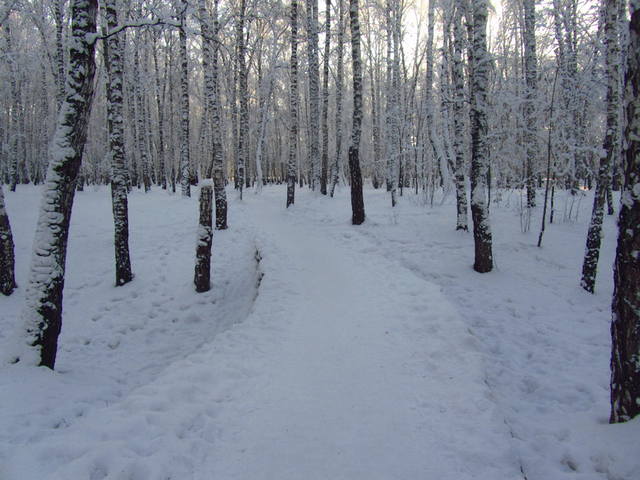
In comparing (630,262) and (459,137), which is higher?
(459,137)

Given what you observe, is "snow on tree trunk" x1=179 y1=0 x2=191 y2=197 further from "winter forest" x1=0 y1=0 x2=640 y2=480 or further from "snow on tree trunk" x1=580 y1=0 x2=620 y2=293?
"snow on tree trunk" x1=580 y1=0 x2=620 y2=293

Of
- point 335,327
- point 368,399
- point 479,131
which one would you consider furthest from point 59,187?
point 479,131

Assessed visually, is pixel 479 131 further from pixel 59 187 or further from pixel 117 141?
pixel 117 141

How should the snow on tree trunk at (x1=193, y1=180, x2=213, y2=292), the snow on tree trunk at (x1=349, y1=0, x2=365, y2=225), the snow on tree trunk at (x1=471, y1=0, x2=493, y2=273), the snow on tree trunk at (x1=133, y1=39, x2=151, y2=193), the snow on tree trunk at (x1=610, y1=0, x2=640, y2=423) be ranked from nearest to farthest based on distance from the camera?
1. the snow on tree trunk at (x1=610, y1=0, x2=640, y2=423)
2. the snow on tree trunk at (x1=471, y1=0, x2=493, y2=273)
3. the snow on tree trunk at (x1=193, y1=180, x2=213, y2=292)
4. the snow on tree trunk at (x1=349, y1=0, x2=365, y2=225)
5. the snow on tree trunk at (x1=133, y1=39, x2=151, y2=193)

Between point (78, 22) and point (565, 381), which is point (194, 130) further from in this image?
point (565, 381)

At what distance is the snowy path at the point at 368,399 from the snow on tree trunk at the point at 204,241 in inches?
86.0

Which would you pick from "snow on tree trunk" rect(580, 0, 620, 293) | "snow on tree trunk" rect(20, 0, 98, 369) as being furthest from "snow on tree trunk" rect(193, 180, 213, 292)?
"snow on tree trunk" rect(580, 0, 620, 293)

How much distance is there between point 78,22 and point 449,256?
8196mm

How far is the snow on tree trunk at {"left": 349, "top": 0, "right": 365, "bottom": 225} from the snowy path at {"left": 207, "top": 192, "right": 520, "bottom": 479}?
5221mm

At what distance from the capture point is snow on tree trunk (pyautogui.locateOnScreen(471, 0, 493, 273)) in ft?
25.4

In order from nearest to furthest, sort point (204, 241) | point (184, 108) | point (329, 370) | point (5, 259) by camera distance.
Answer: point (329, 370) → point (5, 259) → point (204, 241) → point (184, 108)

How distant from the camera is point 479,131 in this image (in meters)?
7.99

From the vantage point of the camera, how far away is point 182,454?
321 cm

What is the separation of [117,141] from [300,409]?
24.3 ft
